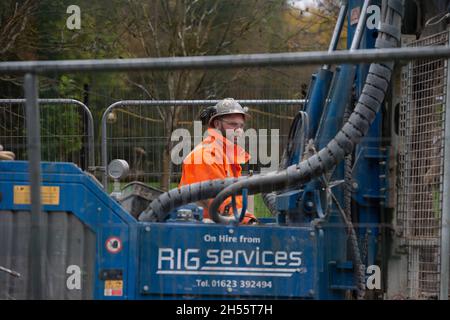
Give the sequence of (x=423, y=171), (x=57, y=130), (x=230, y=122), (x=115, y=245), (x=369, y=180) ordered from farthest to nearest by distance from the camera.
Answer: (x=57, y=130)
(x=230, y=122)
(x=369, y=180)
(x=423, y=171)
(x=115, y=245)

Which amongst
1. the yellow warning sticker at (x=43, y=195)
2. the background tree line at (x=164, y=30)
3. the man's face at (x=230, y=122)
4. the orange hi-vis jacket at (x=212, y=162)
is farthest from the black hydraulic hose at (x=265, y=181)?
the background tree line at (x=164, y=30)

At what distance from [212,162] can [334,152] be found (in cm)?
76

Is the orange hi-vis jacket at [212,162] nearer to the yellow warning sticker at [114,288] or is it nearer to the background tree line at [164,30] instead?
the yellow warning sticker at [114,288]

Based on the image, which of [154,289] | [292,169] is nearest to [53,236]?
[154,289]

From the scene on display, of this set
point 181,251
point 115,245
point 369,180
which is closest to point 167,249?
point 181,251

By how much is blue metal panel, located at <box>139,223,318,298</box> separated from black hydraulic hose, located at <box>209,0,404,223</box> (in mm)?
227

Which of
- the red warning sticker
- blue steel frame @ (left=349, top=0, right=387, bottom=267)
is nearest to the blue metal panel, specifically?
the red warning sticker

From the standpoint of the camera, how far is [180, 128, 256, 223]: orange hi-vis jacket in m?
5.62

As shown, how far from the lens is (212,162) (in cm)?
562

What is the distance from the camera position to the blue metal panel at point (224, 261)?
16.9 ft

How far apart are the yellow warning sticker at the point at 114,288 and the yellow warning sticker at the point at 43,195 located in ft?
1.86

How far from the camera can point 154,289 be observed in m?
5.24

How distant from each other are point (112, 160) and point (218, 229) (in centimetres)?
110

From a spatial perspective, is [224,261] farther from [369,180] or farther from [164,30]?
[164,30]
